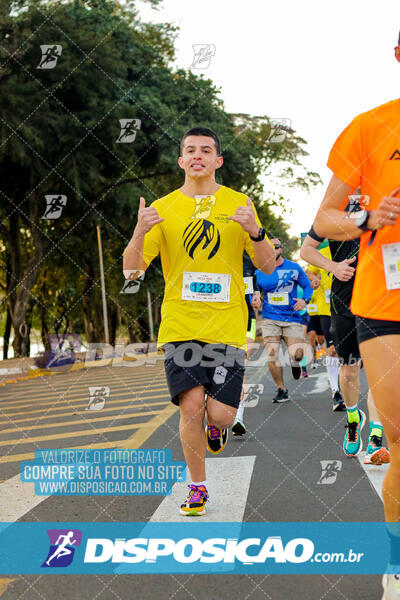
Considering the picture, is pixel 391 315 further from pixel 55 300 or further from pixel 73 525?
pixel 55 300

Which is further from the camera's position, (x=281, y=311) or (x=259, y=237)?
(x=281, y=311)

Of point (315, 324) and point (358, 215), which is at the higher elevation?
point (358, 215)

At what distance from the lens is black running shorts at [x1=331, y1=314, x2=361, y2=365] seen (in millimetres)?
6820

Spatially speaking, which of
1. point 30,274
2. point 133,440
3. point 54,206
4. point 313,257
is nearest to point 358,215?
point 313,257

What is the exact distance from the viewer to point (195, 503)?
4891mm

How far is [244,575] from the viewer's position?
3834mm

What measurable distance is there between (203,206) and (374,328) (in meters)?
1.93

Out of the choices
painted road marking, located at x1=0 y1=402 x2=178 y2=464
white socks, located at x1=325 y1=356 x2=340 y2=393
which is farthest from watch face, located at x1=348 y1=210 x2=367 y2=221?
white socks, located at x1=325 y1=356 x2=340 y2=393

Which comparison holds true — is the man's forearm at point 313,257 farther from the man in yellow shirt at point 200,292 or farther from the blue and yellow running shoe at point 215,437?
the blue and yellow running shoe at point 215,437

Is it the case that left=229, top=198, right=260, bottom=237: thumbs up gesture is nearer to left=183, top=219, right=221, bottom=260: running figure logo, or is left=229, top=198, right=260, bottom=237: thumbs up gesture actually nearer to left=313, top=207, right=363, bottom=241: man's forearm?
left=183, top=219, right=221, bottom=260: running figure logo

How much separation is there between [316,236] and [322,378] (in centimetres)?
1135

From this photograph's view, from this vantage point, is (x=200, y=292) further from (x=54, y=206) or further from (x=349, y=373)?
(x=54, y=206)

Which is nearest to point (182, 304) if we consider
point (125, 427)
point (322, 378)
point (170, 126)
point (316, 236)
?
point (316, 236)

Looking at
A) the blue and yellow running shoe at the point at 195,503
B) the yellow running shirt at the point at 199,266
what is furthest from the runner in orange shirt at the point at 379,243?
the blue and yellow running shoe at the point at 195,503
